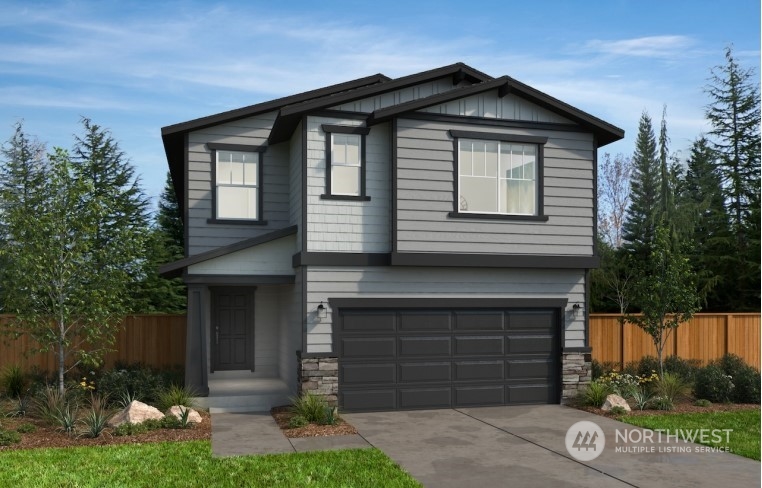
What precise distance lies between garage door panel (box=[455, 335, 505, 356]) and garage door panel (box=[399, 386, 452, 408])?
0.84 metres

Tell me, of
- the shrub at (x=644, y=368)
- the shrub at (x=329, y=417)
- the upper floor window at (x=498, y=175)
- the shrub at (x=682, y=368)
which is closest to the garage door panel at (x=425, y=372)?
the shrub at (x=329, y=417)

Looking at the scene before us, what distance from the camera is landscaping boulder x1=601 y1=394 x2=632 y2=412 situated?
13.5m

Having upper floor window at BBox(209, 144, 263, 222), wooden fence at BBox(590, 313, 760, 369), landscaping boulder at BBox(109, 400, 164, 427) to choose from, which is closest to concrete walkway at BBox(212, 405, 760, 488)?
landscaping boulder at BBox(109, 400, 164, 427)

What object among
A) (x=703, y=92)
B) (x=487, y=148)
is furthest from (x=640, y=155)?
(x=487, y=148)

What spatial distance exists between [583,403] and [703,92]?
2404 centimetres

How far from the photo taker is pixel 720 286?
29.8 m

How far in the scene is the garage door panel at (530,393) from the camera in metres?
14.6

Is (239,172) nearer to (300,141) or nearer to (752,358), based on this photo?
(300,141)

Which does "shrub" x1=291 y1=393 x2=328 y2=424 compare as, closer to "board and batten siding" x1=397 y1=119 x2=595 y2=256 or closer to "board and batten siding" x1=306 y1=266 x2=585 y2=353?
"board and batten siding" x1=306 y1=266 x2=585 y2=353

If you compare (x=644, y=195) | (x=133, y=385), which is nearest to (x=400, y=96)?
(x=133, y=385)

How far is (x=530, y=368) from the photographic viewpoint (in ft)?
48.3

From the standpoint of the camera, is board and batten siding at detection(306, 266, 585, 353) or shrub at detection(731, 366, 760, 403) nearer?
board and batten siding at detection(306, 266, 585, 353)

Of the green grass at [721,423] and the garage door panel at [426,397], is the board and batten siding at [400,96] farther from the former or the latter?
the green grass at [721,423]

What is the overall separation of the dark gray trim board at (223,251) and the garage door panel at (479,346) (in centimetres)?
415
